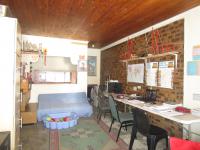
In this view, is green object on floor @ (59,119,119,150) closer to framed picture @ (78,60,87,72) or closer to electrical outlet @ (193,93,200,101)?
electrical outlet @ (193,93,200,101)

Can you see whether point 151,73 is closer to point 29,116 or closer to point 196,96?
point 196,96

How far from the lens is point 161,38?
321cm

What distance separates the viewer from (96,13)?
8.90 ft

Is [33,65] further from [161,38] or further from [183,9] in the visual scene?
[183,9]

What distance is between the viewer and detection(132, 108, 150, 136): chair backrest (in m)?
2.17

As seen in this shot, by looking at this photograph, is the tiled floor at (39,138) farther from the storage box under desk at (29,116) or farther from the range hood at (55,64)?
the range hood at (55,64)

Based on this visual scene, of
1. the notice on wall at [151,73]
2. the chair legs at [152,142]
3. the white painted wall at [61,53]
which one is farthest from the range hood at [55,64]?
the chair legs at [152,142]

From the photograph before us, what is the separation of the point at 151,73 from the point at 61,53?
2767mm

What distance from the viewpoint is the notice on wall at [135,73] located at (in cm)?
379

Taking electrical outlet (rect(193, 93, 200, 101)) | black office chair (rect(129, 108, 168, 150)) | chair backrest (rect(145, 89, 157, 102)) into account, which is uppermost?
electrical outlet (rect(193, 93, 200, 101))

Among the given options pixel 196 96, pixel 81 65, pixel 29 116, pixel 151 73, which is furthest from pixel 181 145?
pixel 81 65

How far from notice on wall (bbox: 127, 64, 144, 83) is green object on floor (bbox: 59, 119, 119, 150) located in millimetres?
1469

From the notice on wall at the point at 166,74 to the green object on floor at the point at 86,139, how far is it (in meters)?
1.47

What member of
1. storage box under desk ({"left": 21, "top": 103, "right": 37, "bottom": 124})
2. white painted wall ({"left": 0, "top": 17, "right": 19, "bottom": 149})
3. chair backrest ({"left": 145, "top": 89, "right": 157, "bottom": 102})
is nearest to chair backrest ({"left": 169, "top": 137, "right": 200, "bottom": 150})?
white painted wall ({"left": 0, "top": 17, "right": 19, "bottom": 149})
